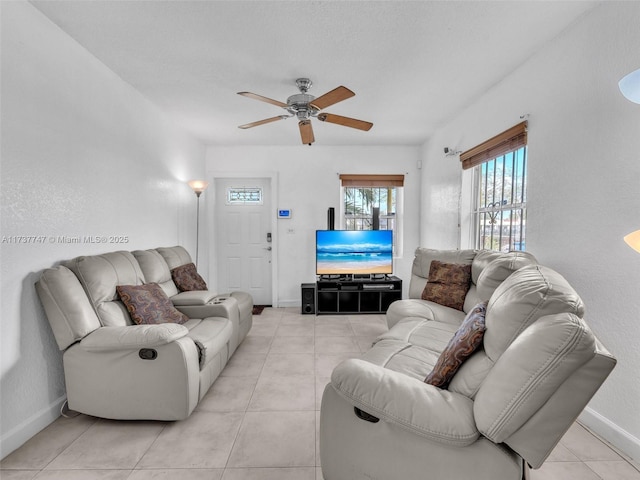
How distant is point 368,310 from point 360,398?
333 centimetres

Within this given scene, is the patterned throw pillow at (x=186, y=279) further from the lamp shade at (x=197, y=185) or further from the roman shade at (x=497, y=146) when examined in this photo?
the roman shade at (x=497, y=146)

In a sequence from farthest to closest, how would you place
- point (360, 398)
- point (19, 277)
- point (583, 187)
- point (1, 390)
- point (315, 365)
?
1. point (315, 365)
2. point (583, 187)
3. point (19, 277)
4. point (1, 390)
5. point (360, 398)

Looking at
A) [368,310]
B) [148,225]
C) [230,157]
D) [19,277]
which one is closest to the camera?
[19,277]

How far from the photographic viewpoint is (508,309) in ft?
4.07

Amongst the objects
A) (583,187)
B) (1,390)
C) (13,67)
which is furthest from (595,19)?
(1,390)

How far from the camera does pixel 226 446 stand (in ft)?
5.77

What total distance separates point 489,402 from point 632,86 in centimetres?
119

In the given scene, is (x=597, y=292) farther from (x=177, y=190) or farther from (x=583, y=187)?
(x=177, y=190)

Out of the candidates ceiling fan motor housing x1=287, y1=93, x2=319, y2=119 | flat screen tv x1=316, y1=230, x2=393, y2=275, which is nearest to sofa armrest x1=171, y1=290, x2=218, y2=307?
ceiling fan motor housing x1=287, y1=93, x2=319, y2=119

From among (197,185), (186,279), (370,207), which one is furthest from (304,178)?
(186,279)

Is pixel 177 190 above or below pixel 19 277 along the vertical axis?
above

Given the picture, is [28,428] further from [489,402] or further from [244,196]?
[244,196]

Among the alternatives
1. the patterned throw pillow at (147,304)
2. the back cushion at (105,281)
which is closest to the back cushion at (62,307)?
the back cushion at (105,281)

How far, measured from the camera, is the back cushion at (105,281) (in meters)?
2.07
